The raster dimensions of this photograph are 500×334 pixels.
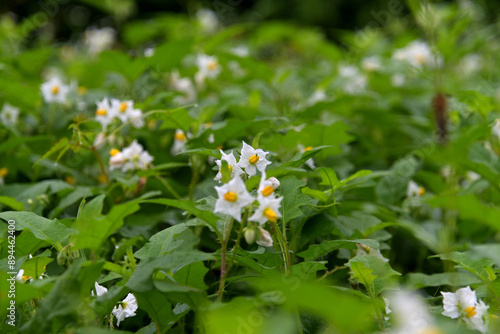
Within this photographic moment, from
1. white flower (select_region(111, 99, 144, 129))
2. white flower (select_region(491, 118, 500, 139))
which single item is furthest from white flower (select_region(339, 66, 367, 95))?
white flower (select_region(111, 99, 144, 129))

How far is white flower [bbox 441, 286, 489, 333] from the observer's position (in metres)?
1.03

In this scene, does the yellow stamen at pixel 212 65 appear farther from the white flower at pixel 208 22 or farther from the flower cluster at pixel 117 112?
the white flower at pixel 208 22

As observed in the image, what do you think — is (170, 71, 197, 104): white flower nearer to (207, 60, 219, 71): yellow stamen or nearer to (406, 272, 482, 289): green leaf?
(207, 60, 219, 71): yellow stamen

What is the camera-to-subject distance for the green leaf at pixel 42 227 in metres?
1.06

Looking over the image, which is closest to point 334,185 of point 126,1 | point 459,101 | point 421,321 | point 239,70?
point 421,321

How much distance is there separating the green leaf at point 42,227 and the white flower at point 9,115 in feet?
2.91

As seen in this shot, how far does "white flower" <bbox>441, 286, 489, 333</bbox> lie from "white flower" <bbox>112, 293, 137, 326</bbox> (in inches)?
24.6

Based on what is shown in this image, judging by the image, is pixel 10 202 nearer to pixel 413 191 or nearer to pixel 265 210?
pixel 265 210

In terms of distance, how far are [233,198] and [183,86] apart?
1383mm

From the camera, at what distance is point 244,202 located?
36.4 inches

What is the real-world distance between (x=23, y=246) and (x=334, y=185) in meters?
0.71

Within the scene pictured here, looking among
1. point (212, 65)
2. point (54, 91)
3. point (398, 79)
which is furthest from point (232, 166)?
point (398, 79)

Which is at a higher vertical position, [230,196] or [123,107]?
[230,196]

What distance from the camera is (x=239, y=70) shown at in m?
2.90
